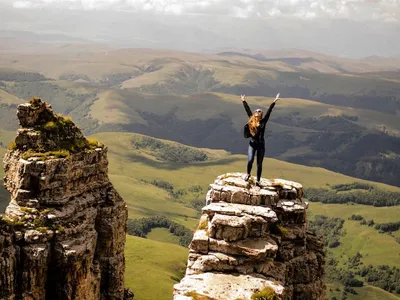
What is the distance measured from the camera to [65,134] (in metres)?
50.9

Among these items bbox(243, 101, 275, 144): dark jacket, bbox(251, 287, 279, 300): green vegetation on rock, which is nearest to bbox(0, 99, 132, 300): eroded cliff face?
bbox(243, 101, 275, 144): dark jacket

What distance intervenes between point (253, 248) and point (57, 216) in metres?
19.2

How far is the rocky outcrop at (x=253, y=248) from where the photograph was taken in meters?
34.5

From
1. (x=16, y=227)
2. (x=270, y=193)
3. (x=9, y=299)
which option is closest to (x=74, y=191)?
(x=16, y=227)

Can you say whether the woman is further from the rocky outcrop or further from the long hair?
the rocky outcrop

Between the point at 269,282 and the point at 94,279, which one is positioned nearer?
the point at 269,282

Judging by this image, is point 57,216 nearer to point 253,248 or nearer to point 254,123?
point 253,248

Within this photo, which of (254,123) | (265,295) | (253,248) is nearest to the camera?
(265,295)

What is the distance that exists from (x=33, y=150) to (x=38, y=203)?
5754 millimetres

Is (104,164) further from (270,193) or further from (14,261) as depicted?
(270,193)

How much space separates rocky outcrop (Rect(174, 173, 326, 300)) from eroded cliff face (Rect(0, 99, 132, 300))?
13987mm

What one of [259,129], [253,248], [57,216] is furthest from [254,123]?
[57,216]

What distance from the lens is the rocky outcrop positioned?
34.5 meters

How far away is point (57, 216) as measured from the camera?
45.0m
